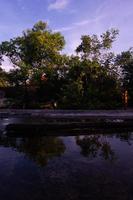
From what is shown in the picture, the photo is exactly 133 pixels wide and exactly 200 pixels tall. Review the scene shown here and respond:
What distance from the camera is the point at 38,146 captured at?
10.2m

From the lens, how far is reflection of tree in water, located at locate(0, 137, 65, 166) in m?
8.78

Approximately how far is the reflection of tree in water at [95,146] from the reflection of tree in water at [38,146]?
0.75m

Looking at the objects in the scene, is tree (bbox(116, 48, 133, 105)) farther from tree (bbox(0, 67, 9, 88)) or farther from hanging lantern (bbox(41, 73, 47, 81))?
tree (bbox(0, 67, 9, 88))

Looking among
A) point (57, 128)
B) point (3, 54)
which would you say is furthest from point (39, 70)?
point (57, 128)

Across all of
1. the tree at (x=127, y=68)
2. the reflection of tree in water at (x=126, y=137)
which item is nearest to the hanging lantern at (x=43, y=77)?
the tree at (x=127, y=68)

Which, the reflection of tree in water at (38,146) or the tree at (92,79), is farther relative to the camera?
the tree at (92,79)

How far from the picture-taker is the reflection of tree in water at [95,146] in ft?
29.8

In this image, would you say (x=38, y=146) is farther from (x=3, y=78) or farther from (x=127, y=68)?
(x=3, y=78)

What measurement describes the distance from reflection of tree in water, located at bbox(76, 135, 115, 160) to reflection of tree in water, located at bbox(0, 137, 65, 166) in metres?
0.75

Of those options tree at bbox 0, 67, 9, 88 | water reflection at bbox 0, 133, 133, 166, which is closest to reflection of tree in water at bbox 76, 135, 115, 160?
water reflection at bbox 0, 133, 133, 166

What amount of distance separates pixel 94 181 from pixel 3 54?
89.6ft

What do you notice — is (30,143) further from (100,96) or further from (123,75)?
(123,75)

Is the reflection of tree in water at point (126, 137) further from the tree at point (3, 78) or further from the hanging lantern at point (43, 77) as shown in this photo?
the tree at point (3, 78)

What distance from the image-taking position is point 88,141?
1120cm
